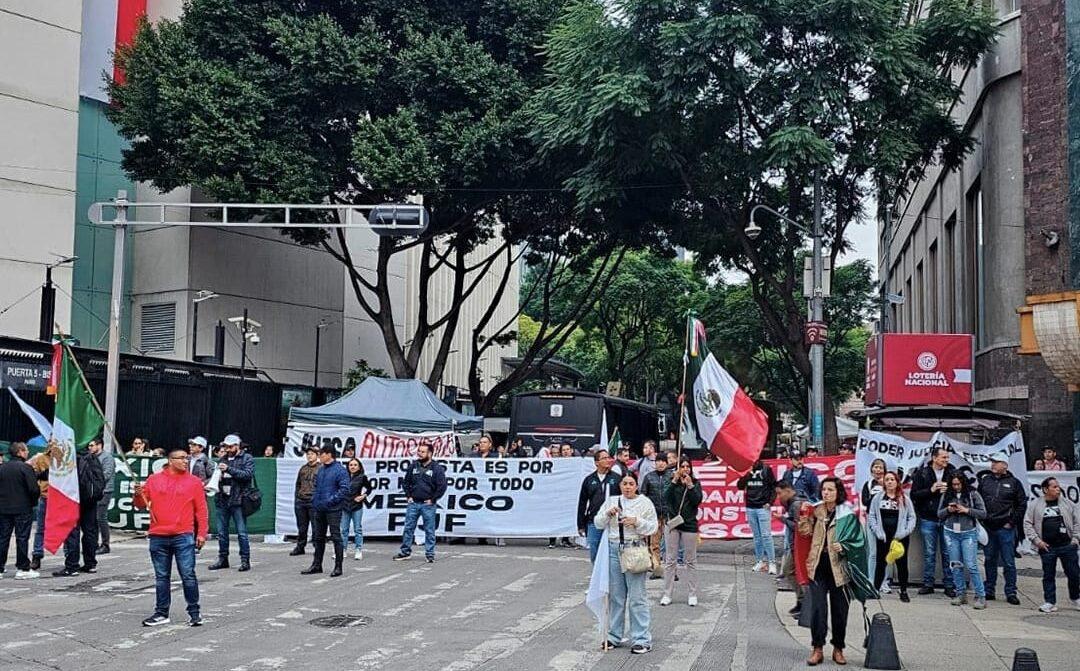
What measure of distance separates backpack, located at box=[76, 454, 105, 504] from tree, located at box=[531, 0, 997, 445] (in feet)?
42.7

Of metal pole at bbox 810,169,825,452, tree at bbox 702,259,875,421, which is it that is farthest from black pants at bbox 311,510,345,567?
tree at bbox 702,259,875,421

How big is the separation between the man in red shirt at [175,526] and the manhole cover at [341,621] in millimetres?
1199

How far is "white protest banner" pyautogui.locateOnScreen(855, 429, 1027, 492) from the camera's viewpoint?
50.4ft

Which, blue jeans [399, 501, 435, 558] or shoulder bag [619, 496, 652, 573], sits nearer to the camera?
shoulder bag [619, 496, 652, 573]

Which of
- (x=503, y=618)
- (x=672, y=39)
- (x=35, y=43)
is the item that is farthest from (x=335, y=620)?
(x=35, y=43)

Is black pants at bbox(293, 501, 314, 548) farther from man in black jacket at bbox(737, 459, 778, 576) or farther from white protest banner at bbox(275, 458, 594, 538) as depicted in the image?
man in black jacket at bbox(737, 459, 778, 576)

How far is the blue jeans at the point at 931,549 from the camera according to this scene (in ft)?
47.7

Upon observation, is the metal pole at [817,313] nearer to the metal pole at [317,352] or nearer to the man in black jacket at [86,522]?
the man in black jacket at [86,522]

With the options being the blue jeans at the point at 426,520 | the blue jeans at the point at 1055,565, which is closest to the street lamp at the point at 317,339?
the blue jeans at the point at 426,520

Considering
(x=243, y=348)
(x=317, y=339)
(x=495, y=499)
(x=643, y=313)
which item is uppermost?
(x=643, y=313)

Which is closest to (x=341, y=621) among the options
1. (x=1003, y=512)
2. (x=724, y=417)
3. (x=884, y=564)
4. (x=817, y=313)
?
(x=724, y=417)

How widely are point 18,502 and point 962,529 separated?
11910 mm

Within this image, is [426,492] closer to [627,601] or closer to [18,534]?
[18,534]

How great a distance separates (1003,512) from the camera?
45.8 ft
